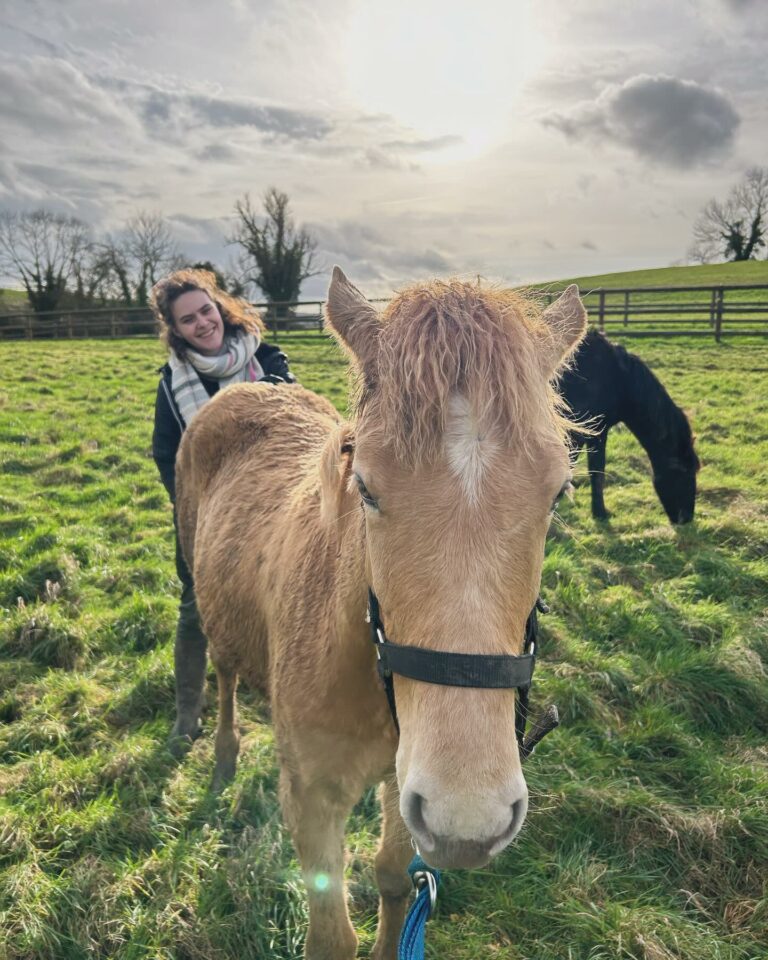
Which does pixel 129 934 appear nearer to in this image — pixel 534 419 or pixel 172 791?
pixel 172 791

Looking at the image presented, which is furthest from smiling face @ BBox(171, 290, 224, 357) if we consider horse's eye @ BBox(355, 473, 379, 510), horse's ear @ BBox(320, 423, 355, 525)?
horse's eye @ BBox(355, 473, 379, 510)

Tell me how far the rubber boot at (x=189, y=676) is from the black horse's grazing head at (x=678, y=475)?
505 centimetres

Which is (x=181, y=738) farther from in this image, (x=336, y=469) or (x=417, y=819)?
(x=417, y=819)

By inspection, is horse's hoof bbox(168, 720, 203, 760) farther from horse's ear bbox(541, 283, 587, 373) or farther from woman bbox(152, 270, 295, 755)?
horse's ear bbox(541, 283, 587, 373)

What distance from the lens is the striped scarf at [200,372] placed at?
3.89 m

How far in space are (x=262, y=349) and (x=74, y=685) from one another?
2658 millimetres

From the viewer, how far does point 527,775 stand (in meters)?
Answer: 3.12

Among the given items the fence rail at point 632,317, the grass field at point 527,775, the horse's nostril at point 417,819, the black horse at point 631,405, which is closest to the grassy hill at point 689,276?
the fence rail at point 632,317

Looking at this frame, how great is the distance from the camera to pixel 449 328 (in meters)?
1.56

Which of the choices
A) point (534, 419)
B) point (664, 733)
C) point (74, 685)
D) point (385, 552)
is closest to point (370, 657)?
point (385, 552)

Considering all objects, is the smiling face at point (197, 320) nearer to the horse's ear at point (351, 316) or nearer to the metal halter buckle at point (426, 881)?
the horse's ear at point (351, 316)

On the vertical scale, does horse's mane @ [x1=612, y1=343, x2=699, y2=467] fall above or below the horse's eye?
below

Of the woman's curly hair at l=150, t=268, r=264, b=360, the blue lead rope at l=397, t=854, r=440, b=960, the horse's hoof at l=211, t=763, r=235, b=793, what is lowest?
the horse's hoof at l=211, t=763, r=235, b=793

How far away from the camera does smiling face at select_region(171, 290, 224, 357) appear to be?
3.77 m
